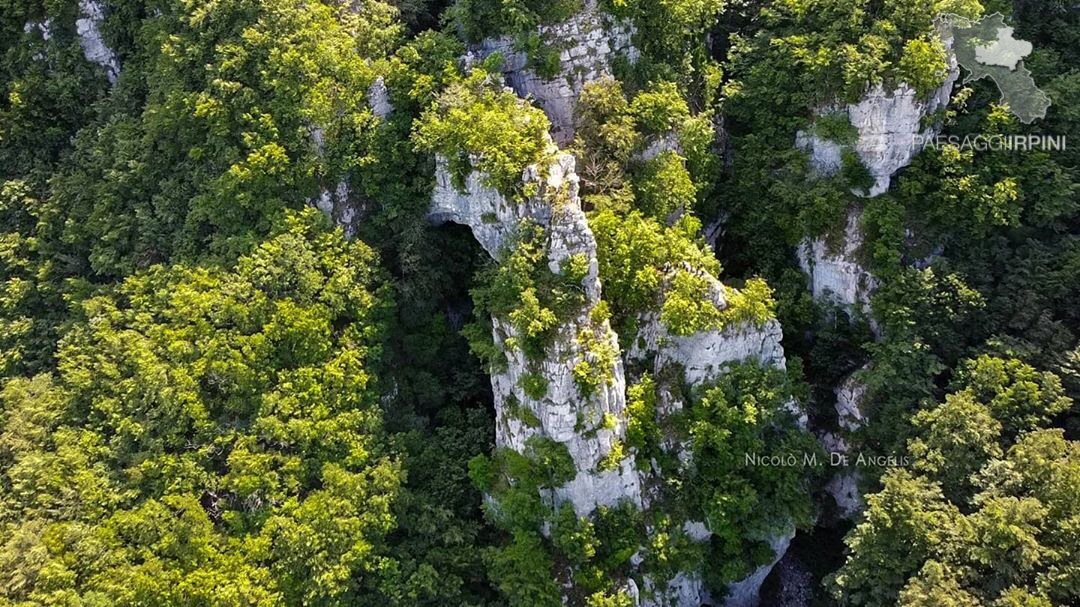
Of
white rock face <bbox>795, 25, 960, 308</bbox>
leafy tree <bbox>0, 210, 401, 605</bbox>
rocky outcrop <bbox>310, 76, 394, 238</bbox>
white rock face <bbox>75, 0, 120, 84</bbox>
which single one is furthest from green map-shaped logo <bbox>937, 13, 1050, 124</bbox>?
white rock face <bbox>75, 0, 120, 84</bbox>

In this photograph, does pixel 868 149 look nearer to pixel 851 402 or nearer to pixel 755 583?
pixel 851 402

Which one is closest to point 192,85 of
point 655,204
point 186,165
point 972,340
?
point 186,165

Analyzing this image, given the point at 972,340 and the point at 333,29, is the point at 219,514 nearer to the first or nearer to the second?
the point at 333,29

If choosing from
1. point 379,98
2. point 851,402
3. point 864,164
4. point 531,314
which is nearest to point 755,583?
point 851,402

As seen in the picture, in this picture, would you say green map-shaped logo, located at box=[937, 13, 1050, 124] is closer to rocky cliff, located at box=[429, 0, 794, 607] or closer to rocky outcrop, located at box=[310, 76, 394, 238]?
rocky cliff, located at box=[429, 0, 794, 607]

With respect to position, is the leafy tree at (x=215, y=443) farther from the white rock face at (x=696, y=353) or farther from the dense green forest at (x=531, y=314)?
the white rock face at (x=696, y=353)

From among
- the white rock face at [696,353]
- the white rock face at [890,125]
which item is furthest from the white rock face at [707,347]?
the white rock face at [890,125]
